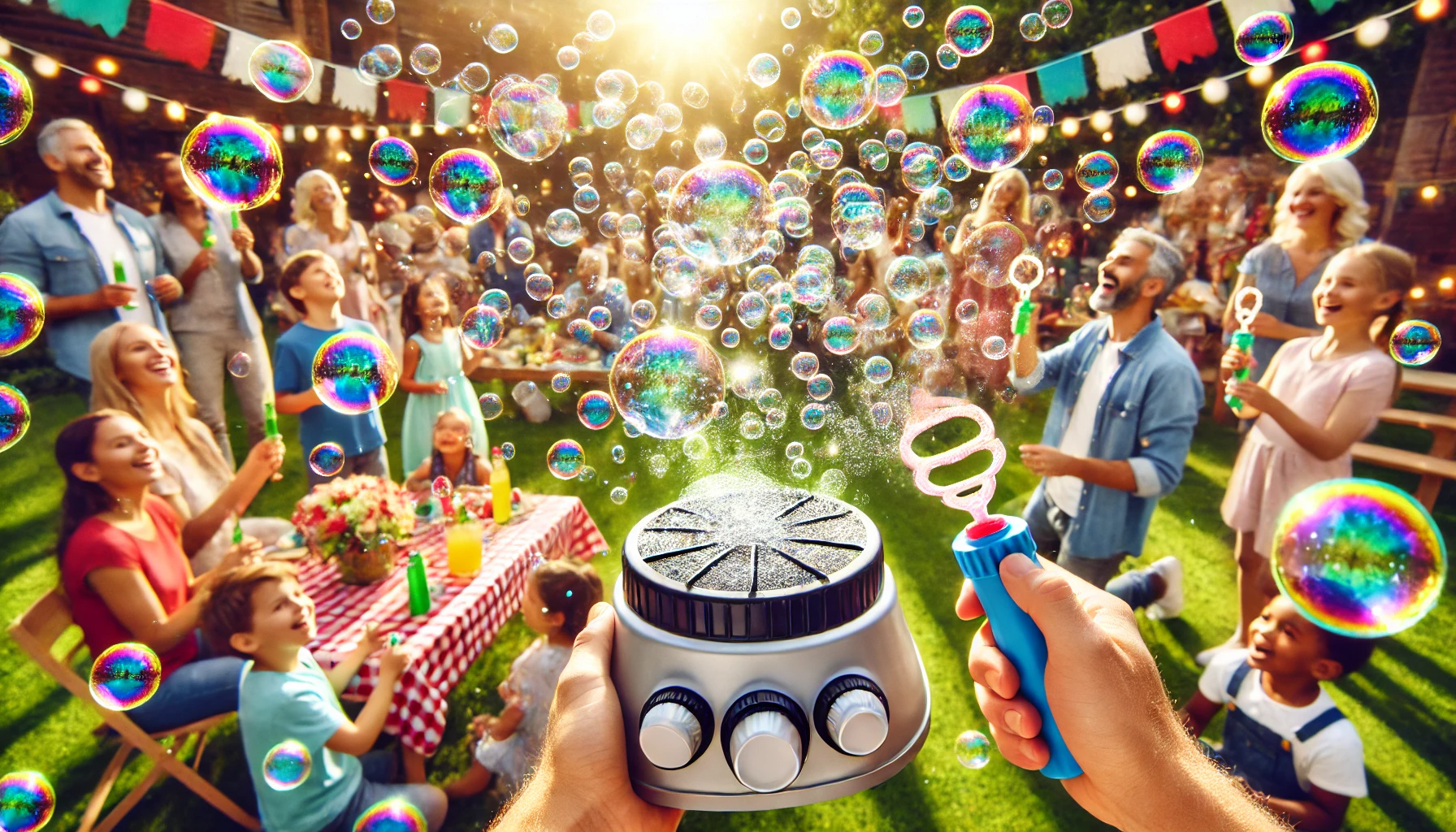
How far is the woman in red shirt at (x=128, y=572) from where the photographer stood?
2098mm

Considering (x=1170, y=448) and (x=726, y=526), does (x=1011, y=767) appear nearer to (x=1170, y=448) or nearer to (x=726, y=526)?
(x=1170, y=448)

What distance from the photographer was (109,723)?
216 cm

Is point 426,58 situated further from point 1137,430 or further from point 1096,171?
point 1137,430

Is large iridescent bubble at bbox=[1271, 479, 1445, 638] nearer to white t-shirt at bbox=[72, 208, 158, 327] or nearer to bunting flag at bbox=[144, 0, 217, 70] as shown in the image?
white t-shirt at bbox=[72, 208, 158, 327]

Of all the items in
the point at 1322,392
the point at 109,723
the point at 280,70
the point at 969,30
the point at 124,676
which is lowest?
the point at 1322,392

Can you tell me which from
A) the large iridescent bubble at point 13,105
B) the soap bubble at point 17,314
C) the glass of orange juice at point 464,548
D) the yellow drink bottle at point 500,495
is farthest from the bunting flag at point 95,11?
the glass of orange juice at point 464,548

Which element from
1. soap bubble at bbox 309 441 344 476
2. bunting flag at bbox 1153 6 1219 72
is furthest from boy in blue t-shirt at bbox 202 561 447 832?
bunting flag at bbox 1153 6 1219 72

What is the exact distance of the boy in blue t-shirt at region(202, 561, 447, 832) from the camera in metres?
1.96

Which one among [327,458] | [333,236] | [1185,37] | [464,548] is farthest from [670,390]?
[1185,37]

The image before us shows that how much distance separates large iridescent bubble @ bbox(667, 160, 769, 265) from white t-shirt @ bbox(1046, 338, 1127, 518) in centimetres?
142

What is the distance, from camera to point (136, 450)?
2.19 meters

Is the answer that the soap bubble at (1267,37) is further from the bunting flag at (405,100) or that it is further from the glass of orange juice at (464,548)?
the bunting flag at (405,100)

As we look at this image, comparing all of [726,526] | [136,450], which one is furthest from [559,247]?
[726,526]

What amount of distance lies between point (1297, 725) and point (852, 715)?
2.12 metres
